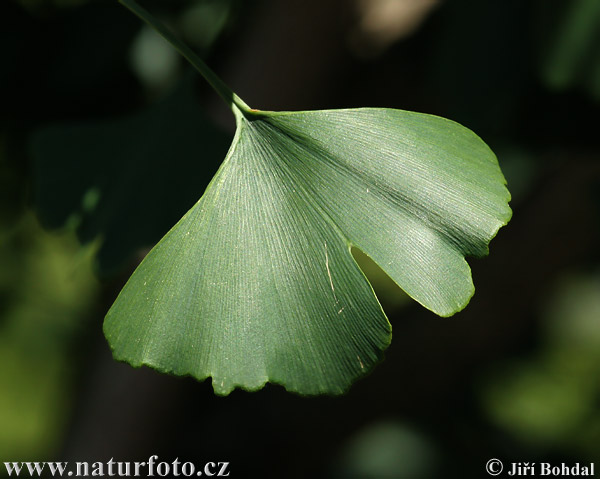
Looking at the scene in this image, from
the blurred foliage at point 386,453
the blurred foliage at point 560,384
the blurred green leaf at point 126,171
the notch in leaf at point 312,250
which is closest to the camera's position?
the notch in leaf at point 312,250

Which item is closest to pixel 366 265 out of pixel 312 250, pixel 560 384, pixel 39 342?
pixel 560 384

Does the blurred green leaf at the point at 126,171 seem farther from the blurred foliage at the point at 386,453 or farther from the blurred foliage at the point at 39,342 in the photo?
the blurred foliage at the point at 386,453

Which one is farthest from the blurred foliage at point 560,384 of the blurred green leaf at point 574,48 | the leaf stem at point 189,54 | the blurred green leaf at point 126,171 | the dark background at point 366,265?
the leaf stem at point 189,54

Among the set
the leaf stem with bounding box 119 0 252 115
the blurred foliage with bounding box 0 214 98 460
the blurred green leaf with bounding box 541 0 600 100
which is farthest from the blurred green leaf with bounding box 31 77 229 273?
the blurred foliage with bounding box 0 214 98 460

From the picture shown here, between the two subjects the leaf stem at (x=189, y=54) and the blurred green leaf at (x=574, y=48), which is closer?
the leaf stem at (x=189, y=54)

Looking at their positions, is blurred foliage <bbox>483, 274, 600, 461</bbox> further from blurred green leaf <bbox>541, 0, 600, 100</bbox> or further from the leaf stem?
the leaf stem

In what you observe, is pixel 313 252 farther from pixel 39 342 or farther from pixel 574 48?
pixel 39 342
